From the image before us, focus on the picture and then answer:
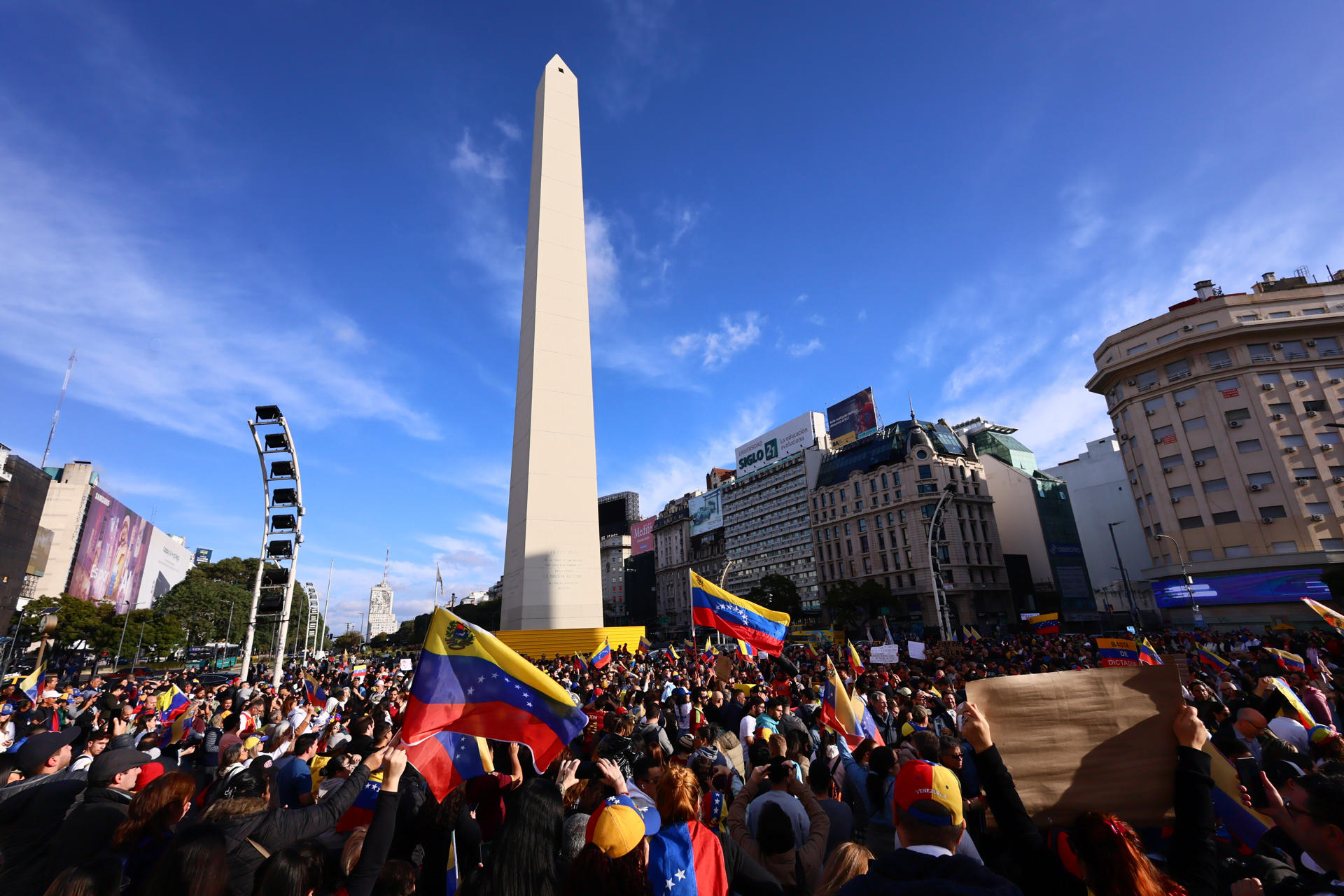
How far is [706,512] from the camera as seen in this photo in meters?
115

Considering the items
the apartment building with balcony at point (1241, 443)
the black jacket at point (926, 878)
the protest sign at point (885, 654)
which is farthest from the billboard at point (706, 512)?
the black jacket at point (926, 878)

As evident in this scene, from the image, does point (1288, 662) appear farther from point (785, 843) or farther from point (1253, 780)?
point (785, 843)

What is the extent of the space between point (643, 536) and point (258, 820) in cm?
13122

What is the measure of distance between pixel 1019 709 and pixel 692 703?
306 inches

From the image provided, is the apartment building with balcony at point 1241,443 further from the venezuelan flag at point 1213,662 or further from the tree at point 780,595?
the tree at point 780,595

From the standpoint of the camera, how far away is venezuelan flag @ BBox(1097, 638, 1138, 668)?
1462 centimetres

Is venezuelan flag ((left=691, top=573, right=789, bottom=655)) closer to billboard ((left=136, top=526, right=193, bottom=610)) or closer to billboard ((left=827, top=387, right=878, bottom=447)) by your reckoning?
billboard ((left=827, top=387, right=878, bottom=447))

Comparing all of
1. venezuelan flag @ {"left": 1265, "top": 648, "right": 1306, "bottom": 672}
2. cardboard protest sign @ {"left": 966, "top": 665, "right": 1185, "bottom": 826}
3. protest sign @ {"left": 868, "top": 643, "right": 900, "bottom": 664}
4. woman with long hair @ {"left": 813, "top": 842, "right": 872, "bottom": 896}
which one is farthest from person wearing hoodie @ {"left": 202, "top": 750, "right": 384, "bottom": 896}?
protest sign @ {"left": 868, "top": 643, "right": 900, "bottom": 664}

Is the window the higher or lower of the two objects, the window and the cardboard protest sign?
the higher

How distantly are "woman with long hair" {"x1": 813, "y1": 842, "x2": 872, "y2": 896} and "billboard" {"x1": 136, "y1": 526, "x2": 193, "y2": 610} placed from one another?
105 m

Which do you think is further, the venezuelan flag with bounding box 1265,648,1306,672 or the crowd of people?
the venezuelan flag with bounding box 1265,648,1306,672

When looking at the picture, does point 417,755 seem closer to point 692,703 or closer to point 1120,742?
point 1120,742

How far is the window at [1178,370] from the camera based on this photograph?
49.3 m

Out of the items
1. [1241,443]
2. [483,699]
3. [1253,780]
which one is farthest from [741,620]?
[1241,443]
